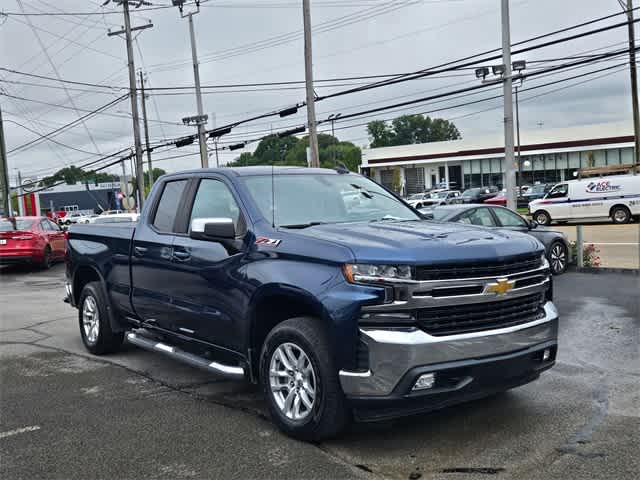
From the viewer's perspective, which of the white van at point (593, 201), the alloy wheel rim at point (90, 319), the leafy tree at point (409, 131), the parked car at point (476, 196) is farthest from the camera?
the leafy tree at point (409, 131)

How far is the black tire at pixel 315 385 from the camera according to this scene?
14.2 ft

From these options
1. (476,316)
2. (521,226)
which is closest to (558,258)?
(521,226)

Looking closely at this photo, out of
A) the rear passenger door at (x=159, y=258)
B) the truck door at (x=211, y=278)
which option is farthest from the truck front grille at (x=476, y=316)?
the rear passenger door at (x=159, y=258)

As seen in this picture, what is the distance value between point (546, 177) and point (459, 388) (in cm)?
6131

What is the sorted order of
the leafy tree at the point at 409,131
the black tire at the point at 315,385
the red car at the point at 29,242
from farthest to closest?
the leafy tree at the point at 409,131 < the red car at the point at 29,242 < the black tire at the point at 315,385

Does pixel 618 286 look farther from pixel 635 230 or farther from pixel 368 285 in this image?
pixel 635 230

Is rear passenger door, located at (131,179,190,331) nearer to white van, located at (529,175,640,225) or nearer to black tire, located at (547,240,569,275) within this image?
black tire, located at (547,240,569,275)

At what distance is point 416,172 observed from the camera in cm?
7100

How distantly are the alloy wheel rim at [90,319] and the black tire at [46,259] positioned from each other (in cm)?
A: 1219

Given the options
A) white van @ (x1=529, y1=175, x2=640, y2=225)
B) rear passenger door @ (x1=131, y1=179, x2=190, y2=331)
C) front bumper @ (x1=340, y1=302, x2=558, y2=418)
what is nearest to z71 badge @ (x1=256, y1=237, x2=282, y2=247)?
front bumper @ (x1=340, y1=302, x2=558, y2=418)

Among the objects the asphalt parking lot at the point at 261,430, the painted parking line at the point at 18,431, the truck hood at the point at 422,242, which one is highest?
the truck hood at the point at 422,242

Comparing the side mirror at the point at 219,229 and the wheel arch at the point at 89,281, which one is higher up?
the side mirror at the point at 219,229

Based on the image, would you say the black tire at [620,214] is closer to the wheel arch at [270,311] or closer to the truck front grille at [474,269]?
the truck front grille at [474,269]

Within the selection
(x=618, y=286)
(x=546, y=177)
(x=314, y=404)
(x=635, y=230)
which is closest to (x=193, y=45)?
(x=635, y=230)
